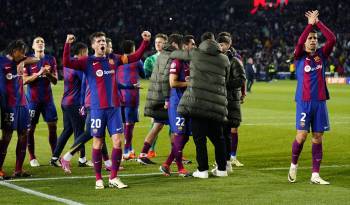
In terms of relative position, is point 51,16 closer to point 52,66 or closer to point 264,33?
point 264,33

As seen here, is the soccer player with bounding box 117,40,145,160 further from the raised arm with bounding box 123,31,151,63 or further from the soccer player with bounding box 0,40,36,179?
the raised arm with bounding box 123,31,151,63

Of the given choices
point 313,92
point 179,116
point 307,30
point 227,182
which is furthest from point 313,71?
point 179,116

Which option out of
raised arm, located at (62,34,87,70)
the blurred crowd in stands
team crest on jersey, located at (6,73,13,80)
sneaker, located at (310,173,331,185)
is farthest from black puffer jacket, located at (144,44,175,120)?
the blurred crowd in stands

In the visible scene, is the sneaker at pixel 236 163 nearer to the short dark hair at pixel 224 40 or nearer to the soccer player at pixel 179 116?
the soccer player at pixel 179 116

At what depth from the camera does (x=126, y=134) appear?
1425 cm

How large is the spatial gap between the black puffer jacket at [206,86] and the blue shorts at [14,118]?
2345 mm

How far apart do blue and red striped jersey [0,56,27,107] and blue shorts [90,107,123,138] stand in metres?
1.70

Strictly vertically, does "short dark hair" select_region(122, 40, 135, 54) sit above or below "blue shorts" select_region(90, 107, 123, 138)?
above

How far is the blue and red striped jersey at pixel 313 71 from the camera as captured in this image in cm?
1065

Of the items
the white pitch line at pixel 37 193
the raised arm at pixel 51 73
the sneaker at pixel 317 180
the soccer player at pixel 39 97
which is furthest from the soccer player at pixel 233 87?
the white pitch line at pixel 37 193

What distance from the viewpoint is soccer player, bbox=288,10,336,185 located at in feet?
34.9

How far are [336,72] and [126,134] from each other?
41.8 m

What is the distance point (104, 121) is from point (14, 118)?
179 cm

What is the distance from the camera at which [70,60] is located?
1028cm
